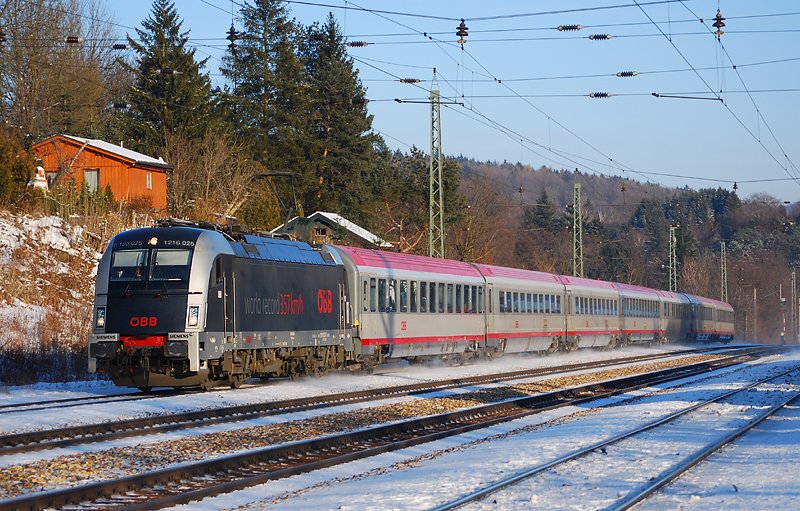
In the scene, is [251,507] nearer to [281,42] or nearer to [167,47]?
[167,47]

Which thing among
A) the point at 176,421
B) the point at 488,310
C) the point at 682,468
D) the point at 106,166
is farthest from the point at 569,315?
the point at 682,468

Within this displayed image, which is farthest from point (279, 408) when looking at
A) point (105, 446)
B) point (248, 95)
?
point (248, 95)

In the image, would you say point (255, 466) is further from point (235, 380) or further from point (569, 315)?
point (569, 315)

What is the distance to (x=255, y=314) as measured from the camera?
75.9 feet

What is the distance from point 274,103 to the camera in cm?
7725

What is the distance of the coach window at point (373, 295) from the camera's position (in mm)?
29375

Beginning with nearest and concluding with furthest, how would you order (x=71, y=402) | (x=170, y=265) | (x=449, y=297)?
1. (x=71, y=402)
2. (x=170, y=265)
3. (x=449, y=297)

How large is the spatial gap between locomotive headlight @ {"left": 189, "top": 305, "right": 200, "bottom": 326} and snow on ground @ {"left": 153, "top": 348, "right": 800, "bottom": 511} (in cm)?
653

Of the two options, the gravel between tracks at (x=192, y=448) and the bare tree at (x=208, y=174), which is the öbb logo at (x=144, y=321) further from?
the bare tree at (x=208, y=174)

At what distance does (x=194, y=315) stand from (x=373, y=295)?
928 cm

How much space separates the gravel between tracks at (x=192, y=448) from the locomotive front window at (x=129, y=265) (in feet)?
17.8

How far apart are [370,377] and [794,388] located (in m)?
11.0

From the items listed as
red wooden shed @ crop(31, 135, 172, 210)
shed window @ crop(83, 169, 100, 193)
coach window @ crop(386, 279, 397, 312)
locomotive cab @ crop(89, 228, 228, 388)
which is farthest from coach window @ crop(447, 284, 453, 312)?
shed window @ crop(83, 169, 100, 193)

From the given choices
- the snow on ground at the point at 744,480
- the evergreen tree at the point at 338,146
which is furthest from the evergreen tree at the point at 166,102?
the snow on ground at the point at 744,480
